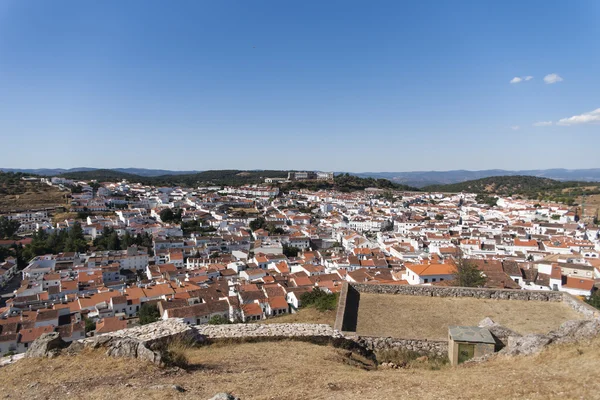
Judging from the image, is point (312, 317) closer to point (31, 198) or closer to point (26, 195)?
point (31, 198)

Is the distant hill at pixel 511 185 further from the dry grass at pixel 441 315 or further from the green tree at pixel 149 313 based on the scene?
the dry grass at pixel 441 315

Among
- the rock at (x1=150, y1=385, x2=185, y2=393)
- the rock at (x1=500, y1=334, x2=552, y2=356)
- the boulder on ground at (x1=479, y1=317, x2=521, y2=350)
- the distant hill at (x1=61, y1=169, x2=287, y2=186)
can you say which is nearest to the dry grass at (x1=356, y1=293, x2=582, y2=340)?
the boulder on ground at (x1=479, y1=317, x2=521, y2=350)

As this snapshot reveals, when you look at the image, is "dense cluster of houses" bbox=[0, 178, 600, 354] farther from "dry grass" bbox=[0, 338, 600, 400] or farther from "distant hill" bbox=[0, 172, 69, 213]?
"dry grass" bbox=[0, 338, 600, 400]

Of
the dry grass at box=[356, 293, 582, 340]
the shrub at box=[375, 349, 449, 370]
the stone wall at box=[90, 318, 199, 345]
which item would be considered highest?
the stone wall at box=[90, 318, 199, 345]

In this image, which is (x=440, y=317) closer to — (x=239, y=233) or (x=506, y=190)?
(x=239, y=233)

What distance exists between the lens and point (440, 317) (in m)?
9.52

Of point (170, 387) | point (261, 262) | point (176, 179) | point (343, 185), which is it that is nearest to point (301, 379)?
point (170, 387)

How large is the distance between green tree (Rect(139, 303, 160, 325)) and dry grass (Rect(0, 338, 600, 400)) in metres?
19.6

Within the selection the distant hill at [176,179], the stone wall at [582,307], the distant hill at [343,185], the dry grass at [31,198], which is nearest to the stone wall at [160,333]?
the stone wall at [582,307]

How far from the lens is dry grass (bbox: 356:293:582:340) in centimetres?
878

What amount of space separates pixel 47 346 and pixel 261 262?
1399 inches

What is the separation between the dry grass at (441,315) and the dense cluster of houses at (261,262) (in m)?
7.19

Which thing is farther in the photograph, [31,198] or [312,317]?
[31,198]

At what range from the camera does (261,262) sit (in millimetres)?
41906
